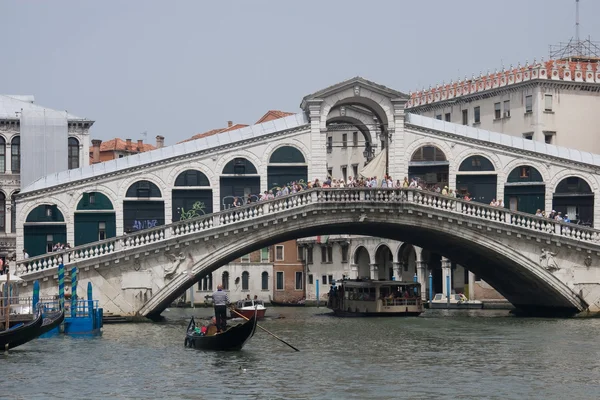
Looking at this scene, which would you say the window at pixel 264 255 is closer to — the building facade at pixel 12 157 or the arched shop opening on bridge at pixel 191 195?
the building facade at pixel 12 157

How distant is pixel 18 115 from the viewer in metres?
51.2

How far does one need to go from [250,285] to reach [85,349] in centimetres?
4315

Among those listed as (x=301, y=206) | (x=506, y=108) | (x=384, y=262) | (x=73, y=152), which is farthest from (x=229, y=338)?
(x=384, y=262)

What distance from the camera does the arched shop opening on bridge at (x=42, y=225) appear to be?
45.3 m

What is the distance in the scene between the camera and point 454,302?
6084 centimetres

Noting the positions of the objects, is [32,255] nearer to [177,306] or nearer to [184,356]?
[184,356]

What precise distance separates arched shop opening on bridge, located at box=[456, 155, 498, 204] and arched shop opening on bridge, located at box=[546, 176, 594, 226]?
2.26m

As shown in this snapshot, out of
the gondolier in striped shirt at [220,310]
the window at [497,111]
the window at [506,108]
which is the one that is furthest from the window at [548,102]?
the gondolier in striped shirt at [220,310]

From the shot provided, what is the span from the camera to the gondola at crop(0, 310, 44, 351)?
104 feet

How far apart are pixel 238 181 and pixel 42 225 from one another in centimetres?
656

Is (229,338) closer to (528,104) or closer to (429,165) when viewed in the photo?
(429,165)

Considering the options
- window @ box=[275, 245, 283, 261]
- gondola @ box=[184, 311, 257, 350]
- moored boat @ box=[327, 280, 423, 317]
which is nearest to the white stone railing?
moored boat @ box=[327, 280, 423, 317]

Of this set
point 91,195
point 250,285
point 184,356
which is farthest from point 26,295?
point 250,285

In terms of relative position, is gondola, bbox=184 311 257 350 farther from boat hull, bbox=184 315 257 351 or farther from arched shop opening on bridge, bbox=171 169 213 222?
arched shop opening on bridge, bbox=171 169 213 222
